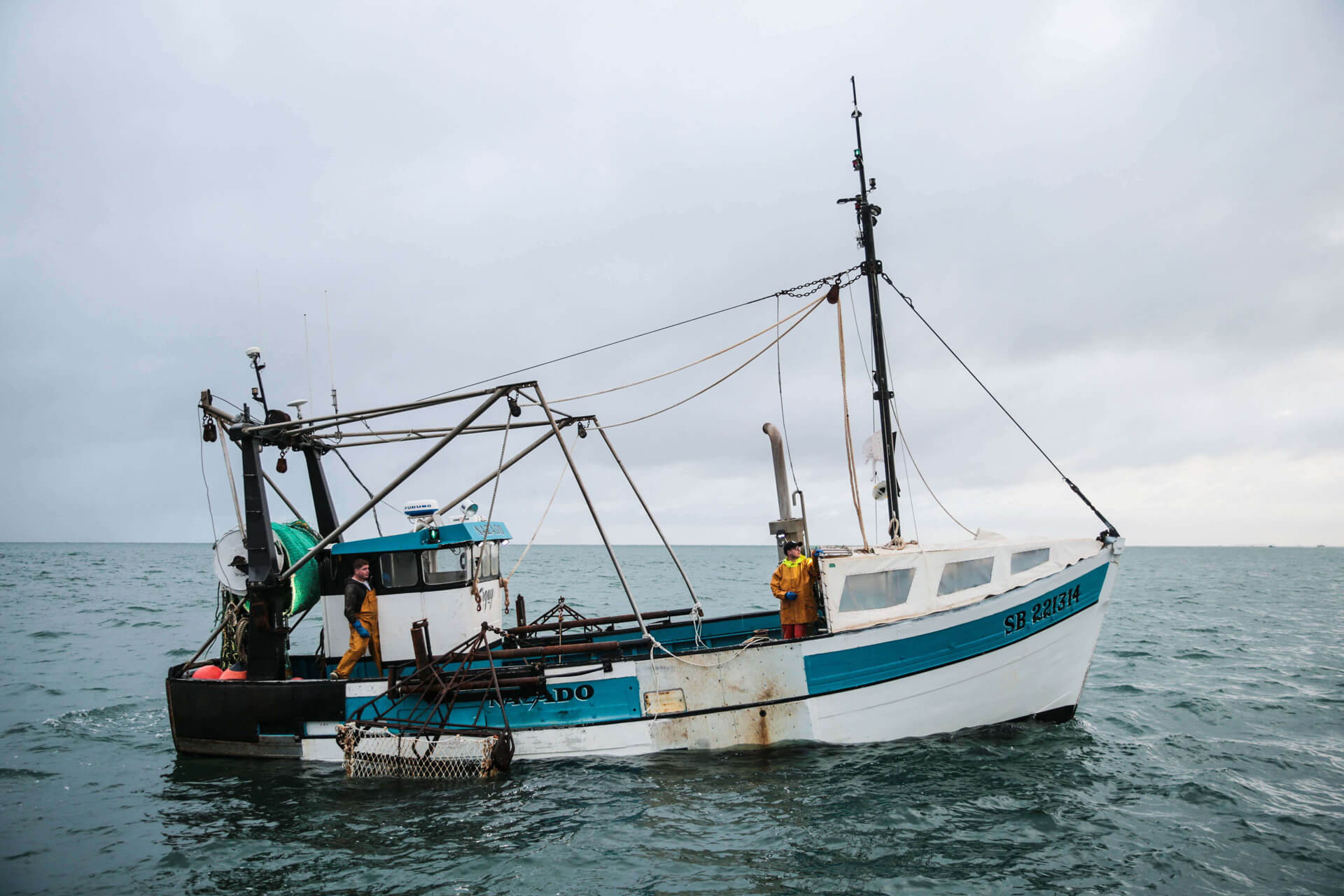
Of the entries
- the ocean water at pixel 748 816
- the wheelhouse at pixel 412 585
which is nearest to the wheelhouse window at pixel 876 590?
the ocean water at pixel 748 816

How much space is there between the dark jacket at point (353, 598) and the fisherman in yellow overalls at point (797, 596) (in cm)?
642

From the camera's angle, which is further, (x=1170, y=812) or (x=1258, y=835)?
(x=1170, y=812)

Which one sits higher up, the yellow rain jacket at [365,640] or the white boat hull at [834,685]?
the yellow rain jacket at [365,640]

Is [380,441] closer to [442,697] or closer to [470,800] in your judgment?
[442,697]

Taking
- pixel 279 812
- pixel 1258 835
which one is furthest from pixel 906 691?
pixel 279 812

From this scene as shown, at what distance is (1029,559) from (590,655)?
7118 millimetres

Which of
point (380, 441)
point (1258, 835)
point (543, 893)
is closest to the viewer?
point (543, 893)

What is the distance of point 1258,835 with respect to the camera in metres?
8.12

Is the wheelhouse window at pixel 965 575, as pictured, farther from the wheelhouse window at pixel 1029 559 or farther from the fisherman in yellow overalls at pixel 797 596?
the fisherman in yellow overalls at pixel 797 596

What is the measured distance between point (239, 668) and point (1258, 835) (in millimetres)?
14424

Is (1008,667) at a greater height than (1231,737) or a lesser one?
greater

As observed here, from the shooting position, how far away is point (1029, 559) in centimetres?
1100

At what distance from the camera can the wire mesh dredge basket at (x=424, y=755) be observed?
1012 centimetres

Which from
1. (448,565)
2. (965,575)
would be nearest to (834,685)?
(965,575)
